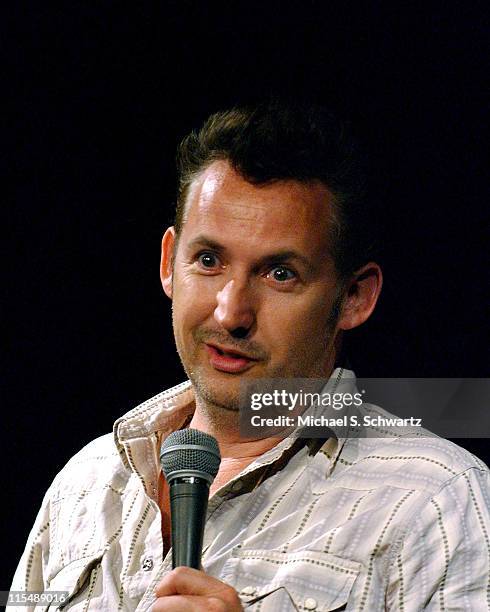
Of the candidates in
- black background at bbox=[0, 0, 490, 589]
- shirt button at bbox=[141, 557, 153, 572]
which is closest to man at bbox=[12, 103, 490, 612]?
shirt button at bbox=[141, 557, 153, 572]

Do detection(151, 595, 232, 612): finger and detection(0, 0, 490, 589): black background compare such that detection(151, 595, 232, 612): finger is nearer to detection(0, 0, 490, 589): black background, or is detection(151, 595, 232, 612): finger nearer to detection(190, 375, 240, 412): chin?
detection(190, 375, 240, 412): chin

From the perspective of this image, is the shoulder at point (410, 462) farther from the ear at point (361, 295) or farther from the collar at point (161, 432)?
the ear at point (361, 295)

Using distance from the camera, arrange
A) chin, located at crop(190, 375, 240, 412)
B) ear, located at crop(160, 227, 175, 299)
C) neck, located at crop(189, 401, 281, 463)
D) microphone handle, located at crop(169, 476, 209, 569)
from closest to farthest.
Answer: microphone handle, located at crop(169, 476, 209, 569) < chin, located at crop(190, 375, 240, 412) < neck, located at crop(189, 401, 281, 463) < ear, located at crop(160, 227, 175, 299)

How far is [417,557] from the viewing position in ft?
6.48

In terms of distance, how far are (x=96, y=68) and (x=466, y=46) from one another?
0.95 meters

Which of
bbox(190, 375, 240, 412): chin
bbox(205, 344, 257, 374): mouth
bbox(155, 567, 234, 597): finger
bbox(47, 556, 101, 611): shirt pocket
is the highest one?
bbox(205, 344, 257, 374): mouth

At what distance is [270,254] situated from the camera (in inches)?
89.8

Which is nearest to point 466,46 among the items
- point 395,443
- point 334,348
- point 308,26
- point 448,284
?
point 308,26

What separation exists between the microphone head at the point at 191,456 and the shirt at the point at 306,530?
366 millimetres

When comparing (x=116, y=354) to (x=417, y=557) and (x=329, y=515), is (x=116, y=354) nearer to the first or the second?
(x=329, y=515)

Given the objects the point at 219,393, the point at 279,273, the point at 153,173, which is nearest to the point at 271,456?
the point at 219,393

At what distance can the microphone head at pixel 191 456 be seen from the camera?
1.76 metres

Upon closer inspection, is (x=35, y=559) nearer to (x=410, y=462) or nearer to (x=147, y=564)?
(x=147, y=564)

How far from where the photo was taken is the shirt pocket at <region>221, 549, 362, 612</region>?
1.99 metres
